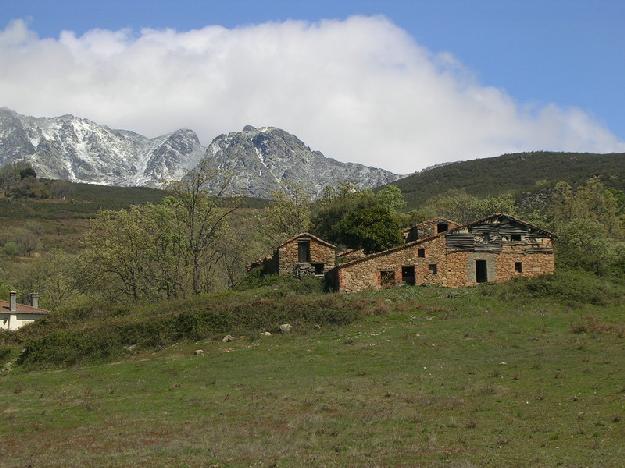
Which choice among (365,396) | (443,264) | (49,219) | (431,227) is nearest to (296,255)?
(443,264)

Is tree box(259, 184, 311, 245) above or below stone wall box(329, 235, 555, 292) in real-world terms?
above

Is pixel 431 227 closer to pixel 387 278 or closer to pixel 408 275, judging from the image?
pixel 408 275

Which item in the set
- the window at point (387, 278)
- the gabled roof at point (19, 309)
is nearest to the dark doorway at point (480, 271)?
the window at point (387, 278)

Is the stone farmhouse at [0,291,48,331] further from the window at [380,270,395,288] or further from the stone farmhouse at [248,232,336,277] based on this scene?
the window at [380,270,395,288]

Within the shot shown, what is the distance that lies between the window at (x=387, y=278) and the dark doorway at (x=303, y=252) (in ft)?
23.2

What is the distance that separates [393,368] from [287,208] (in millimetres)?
49822

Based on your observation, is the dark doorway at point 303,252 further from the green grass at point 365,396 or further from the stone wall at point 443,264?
the green grass at point 365,396

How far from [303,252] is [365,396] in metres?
29.7

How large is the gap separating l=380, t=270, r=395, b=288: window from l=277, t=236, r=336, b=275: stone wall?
20.4 feet

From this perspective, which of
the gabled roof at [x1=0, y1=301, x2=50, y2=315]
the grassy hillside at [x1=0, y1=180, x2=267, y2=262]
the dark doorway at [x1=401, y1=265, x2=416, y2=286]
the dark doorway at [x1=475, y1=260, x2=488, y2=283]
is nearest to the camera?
the dark doorway at [x1=401, y1=265, x2=416, y2=286]

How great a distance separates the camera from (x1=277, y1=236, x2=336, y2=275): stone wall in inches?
2202

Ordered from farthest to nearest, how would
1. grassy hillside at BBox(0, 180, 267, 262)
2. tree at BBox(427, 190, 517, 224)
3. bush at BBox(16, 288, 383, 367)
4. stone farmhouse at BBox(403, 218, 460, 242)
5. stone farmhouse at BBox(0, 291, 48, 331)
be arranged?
grassy hillside at BBox(0, 180, 267, 262) < tree at BBox(427, 190, 517, 224) < stone farmhouse at BBox(0, 291, 48, 331) < stone farmhouse at BBox(403, 218, 460, 242) < bush at BBox(16, 288, 383, 367)

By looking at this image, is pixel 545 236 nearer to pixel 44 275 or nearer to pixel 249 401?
pixel 249 401

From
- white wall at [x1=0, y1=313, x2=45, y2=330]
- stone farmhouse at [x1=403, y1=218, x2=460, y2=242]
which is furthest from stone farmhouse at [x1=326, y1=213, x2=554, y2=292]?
white wall at [x1=0, y1=313, x2=45, y2=330]
